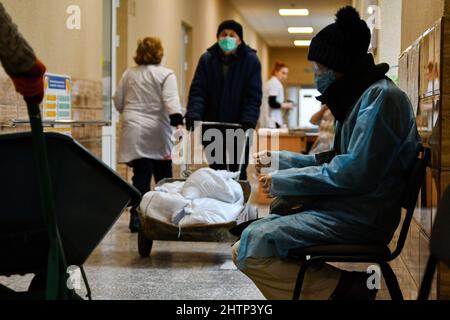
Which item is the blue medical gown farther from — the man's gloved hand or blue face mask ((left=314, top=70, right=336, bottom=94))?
the man's gloved hand

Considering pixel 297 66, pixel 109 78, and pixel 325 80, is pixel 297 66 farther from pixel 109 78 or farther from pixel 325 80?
pixel 325 80

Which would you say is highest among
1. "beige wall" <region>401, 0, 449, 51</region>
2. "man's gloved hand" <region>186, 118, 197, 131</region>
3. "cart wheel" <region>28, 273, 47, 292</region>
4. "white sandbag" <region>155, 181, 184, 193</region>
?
"beige wall" <region>401, 0, 449, 51</region>

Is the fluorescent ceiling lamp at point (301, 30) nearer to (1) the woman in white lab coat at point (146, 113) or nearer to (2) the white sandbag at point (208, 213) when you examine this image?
(1) the woman in white lab coat at point (146, 113)

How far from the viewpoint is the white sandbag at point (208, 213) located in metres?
4.59

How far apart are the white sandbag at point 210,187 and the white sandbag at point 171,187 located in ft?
0.28

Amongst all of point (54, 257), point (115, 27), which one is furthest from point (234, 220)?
point (115, 27)

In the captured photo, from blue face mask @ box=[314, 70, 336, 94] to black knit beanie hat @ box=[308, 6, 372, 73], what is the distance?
4cm

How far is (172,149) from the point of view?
6312 mm

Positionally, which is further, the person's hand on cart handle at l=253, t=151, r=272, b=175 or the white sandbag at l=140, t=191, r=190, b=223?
the white sandbag at l=140, t=191, r=190, b=223

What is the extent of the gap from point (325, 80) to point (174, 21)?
8.10 metres

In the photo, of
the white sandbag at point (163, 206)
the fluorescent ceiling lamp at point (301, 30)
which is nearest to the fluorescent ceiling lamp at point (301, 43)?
the fluorescent ceiling lamp at point (301, 30)

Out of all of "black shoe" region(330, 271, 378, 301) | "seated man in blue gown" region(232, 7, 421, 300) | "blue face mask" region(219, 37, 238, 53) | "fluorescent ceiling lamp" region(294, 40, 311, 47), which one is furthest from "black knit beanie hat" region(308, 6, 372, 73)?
"fluorescent ceiling lamp" region(294, 40, 311, 47)

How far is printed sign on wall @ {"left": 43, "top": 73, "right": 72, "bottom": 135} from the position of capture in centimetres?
568

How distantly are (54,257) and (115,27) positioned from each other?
628 centimetres
